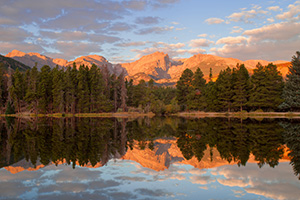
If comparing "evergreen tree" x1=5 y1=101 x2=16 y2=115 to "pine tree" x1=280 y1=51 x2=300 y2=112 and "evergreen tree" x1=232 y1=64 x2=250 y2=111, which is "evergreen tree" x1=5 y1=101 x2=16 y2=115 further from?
"pine tree" x1=280 y1=51 x2=300 y2=112

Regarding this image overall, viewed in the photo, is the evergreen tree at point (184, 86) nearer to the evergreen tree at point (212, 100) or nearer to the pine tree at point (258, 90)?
the evergreen tree at point (212, 100)

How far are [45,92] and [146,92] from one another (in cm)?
3350

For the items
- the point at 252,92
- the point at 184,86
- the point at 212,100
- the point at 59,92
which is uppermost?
the point at 184,86

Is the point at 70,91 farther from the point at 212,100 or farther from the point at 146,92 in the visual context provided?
the point at 212,100

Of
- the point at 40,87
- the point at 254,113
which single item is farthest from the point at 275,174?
the point at 40,87

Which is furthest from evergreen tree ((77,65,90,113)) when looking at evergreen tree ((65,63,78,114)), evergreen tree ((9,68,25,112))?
evergreen tree ((9,68,25,112))

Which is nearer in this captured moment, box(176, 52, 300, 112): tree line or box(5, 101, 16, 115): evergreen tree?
box(176, 52, 300, 112): tree line

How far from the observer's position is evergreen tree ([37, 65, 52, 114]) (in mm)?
73875

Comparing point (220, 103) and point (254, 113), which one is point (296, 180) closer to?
point (254, 113)

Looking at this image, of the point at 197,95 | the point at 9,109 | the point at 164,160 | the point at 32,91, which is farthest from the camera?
the point at 197,95

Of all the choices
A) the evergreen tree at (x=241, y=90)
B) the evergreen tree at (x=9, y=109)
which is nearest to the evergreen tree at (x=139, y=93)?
the evergreen tree at (x=241, y=90)

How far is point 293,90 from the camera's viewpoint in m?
62.0

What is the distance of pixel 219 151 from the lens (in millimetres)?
15531

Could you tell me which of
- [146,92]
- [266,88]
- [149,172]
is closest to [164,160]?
[149,172]
